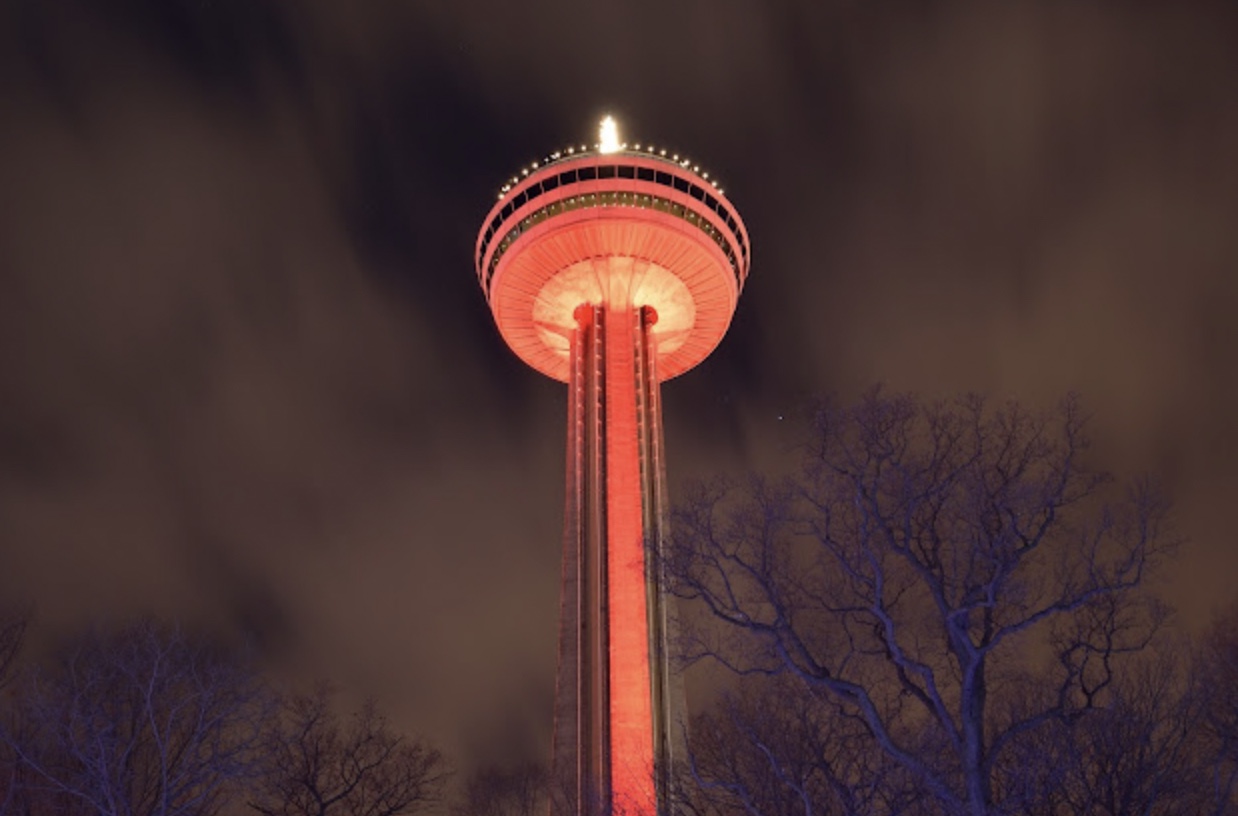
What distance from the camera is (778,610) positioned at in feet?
62.0

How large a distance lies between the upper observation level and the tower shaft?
3693 millimetres

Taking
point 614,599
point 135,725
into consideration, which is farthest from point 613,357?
point 135,725

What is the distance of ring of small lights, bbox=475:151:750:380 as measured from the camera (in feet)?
188

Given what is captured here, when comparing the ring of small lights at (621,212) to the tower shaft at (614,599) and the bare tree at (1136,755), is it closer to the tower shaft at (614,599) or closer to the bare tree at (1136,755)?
the tower shaft at (614,599)

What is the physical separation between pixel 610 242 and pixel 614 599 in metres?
21.4

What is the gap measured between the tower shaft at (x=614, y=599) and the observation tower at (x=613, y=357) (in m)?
0.08

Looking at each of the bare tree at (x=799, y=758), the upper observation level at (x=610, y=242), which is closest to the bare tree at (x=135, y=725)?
the bare tree at (x=799, y=758)

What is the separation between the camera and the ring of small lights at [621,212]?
57406 millimetres

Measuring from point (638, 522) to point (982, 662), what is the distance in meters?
35.0

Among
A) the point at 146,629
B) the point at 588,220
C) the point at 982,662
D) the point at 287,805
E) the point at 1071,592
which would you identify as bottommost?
the point at 982,662

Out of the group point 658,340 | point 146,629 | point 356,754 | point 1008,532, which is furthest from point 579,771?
point 1008,532

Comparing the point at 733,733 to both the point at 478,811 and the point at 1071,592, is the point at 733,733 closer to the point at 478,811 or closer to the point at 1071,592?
the point at 1071,592

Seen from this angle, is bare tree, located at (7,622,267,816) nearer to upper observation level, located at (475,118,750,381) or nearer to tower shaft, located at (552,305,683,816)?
tower shaft, located at (552,305,683,816)

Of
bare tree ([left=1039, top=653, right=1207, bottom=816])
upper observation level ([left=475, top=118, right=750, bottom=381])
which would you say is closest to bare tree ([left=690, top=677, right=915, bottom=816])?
bare tree ([left=1039, top=653, right=1207, bottom=816])
